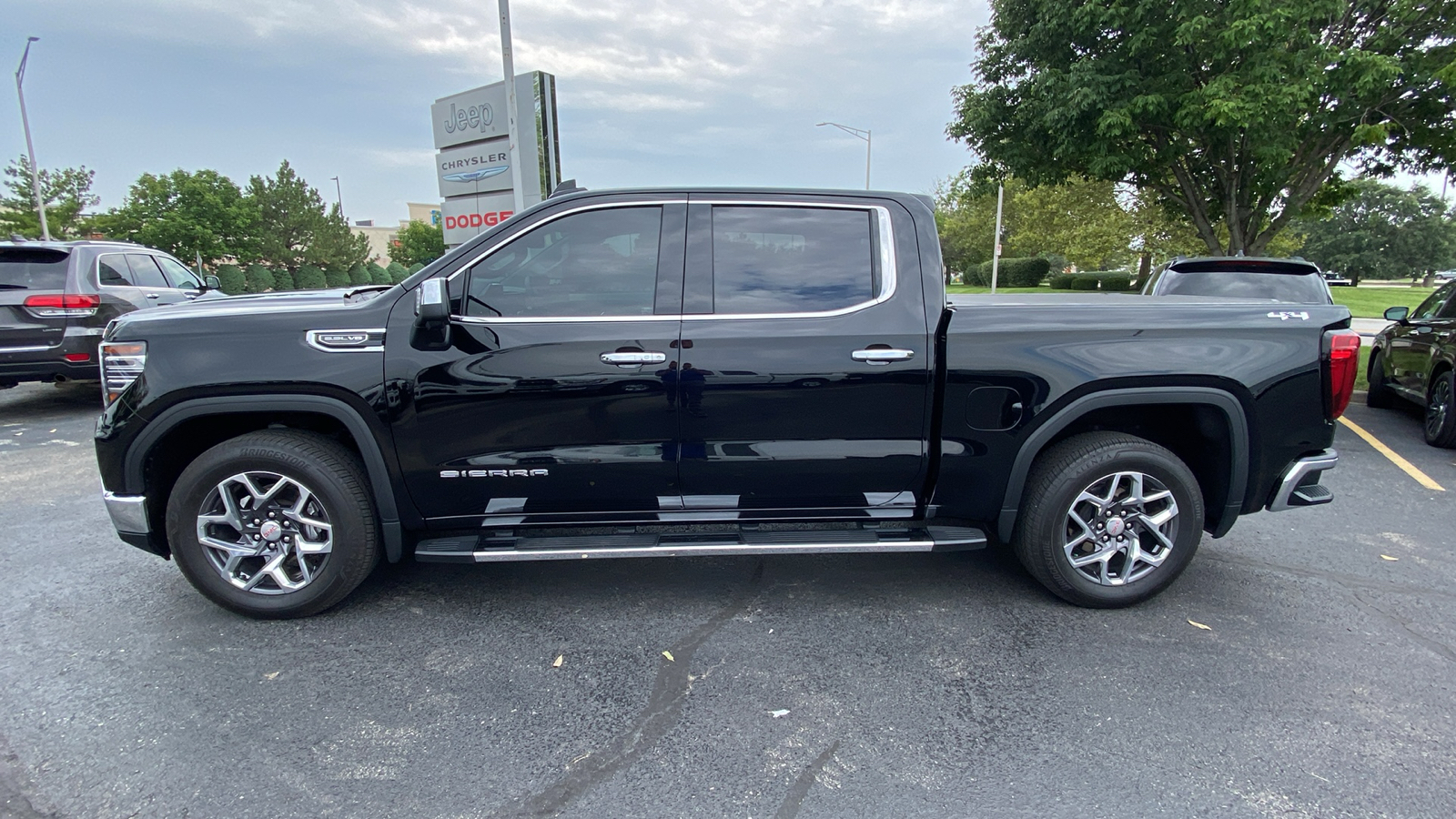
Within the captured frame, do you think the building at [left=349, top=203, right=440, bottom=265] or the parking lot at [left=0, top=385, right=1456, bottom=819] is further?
the building at [left=349, top=203, right=440, bottom=265]

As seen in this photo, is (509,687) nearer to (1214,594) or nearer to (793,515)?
(793,515)

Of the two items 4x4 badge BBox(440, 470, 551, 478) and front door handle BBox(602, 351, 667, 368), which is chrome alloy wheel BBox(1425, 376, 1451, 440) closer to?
front door handle BBox(602, 351, 667, 368)

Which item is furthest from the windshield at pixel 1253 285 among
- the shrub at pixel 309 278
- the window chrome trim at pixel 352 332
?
the shrub at pixel 309 278

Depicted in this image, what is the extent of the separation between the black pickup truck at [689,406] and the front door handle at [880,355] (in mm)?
11

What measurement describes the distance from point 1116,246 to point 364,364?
1213 inches

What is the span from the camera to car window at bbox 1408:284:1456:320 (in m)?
7.25

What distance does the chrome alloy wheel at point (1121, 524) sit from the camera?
11.0 ft

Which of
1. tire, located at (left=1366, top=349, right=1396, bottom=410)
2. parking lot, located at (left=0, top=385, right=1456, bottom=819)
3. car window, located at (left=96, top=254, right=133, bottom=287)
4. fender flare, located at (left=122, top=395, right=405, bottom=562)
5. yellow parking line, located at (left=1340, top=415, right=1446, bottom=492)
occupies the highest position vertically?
car window, located at (left=96, top=254, right=133, bottom=287)

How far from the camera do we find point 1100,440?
3355mm

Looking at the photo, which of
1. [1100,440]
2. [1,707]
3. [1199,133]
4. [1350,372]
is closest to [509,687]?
[1,707]

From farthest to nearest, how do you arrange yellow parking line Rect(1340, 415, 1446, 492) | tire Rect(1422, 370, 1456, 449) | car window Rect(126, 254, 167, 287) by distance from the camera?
1. car window Rect(126, 254, 167, 287)
2. tire Rect(1422, 370, 1456, 449)
3. yellow parking line Rect(1340, 415, 1446, 492)

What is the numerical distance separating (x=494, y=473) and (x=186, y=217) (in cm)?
4459

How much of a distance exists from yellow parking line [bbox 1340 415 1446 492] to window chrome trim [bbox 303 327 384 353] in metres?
6.95

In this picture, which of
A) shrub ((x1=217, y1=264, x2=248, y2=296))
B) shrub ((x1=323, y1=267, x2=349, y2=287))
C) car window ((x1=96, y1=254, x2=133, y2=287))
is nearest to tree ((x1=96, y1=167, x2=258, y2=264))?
shrub ((x1=217, y1=264, x2=248, y2=296))
